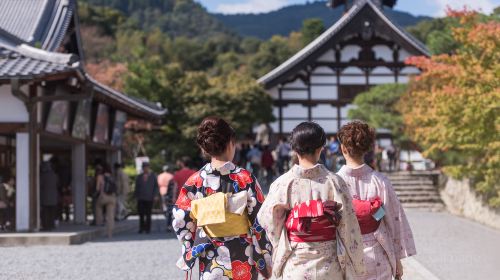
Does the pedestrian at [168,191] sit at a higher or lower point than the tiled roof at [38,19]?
lower

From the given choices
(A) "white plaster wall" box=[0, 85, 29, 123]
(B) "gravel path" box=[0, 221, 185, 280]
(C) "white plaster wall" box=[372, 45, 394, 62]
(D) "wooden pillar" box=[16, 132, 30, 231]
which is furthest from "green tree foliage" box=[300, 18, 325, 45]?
(B) "gravel path" box=[0, 221, 185, 280]

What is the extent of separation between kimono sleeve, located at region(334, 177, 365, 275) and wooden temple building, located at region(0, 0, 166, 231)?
10.9 meters

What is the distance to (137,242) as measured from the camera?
15.4 meters

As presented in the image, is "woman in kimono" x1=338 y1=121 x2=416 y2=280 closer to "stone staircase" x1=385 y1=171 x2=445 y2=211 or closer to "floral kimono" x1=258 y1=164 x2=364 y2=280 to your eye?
"floral kimono" x1=258 y1=164 x2=364 y2=280

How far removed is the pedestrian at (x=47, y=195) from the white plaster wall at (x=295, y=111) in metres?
21.4

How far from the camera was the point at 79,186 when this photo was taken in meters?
20.2

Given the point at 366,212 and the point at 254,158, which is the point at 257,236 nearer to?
the point at 366,212

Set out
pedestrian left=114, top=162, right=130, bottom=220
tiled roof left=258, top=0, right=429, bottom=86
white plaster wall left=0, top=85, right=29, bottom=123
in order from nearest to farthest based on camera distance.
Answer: white plaster wall left=0, top=85, right=29, bottom=123
pedestrian left=114, top=162, right=130, bottom=220
tiled roof left=258, top=0, right=429, bottom=86

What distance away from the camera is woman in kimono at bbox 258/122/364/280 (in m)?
4.62

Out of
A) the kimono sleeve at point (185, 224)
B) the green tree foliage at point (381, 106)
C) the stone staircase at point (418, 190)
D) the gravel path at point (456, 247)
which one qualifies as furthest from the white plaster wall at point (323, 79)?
the kimono sleeve at point (185, 224)

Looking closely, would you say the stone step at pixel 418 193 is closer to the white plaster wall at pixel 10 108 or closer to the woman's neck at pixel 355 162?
the white plaster wall at pixel 10 108

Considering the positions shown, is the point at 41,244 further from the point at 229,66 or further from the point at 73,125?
the point at 229,66

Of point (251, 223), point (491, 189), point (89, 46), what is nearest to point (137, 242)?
point (491, 189)

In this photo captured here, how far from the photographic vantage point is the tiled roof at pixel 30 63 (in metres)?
14.6
